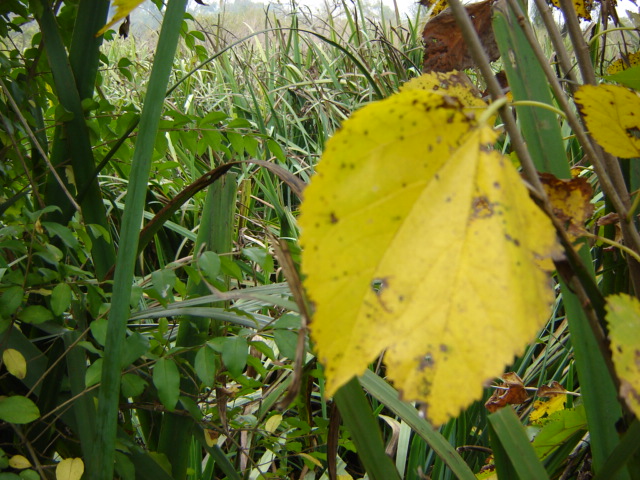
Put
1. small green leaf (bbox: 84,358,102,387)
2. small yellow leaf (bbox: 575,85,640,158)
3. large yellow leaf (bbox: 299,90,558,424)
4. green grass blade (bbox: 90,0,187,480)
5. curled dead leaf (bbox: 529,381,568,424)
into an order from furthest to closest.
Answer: curled dead leaf (bbox: 529,381,568,424) → small green leaf (bbox: 84,358,102,387) → green grass blade (bbox: 90,0,187,480) → small yellow leaf (bbox: 575,85,640,158) → large yellow leaf (bbox: 299,90,558,424)

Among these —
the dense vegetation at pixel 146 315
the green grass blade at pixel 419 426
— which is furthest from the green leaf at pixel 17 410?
the green grass blade at pixel 419 426

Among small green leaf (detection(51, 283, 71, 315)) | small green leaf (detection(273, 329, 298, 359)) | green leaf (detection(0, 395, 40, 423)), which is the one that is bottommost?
small green leaf (detection(273, 329, 298, 359))

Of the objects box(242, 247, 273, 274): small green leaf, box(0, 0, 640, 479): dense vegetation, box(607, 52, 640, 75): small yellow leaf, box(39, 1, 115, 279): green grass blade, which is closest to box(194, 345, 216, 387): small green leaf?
box(0, 0, 640, 479): dense vegetation

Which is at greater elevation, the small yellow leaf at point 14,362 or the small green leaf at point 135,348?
the small yellow leaf at point 14,362

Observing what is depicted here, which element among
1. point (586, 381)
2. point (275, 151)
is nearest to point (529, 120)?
point (586, 381)

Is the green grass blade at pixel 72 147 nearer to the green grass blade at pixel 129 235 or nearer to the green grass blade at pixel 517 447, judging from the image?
the green grass blade at pixel 129 235

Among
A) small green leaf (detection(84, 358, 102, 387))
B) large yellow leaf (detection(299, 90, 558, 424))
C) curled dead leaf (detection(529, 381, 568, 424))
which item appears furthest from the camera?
curled dead leaf (detection(529, 381, 568, 424))

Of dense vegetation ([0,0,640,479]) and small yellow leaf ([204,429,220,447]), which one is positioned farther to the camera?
small yellow leaf ([204,429,220,447])

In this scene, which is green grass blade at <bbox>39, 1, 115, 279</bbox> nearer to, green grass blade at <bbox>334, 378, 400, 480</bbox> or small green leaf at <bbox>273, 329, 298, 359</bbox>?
small green leaf at <bbox>273, 329, 298, 359</bbox>
